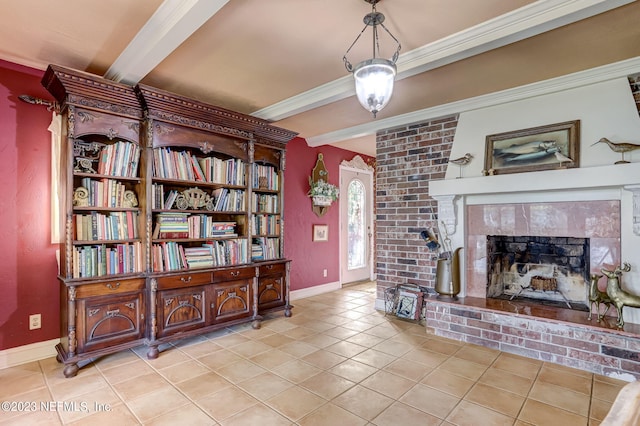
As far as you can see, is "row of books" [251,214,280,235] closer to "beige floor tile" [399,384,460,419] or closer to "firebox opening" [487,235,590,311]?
"beige floor tile" [399,384,460,419]

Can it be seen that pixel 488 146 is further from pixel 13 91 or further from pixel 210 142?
pixel 13 91

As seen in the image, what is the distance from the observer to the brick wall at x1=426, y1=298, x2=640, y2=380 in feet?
8.37

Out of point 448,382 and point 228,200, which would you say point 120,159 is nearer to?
point 228,200

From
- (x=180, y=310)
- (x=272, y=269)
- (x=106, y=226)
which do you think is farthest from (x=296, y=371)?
(x=106, y=226)

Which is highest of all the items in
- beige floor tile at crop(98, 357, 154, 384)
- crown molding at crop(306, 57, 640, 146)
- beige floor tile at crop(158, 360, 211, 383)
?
crown molding at crop(306, 57, 640, 146)

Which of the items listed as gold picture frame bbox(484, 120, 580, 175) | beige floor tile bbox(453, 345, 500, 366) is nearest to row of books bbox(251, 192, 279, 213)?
gold picture frame bbox(484, 120, 580, 175)

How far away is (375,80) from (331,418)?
6.90 ft

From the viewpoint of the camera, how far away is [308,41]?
2.46 metres

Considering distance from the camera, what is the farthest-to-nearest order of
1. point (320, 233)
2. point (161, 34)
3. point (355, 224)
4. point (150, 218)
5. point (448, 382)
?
point (355, 224) → point (320, 233) → point (150, 218) → point (448, 382) → point (161, 34)

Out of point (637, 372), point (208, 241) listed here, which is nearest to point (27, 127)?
point (208, 241)

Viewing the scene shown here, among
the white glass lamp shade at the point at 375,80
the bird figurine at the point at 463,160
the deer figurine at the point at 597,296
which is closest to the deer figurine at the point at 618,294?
the deer figurine at the point at 597,296

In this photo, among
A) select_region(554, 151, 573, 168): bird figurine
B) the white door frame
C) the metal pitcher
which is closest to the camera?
select_region(554, 151, 573, 168): bird figurine

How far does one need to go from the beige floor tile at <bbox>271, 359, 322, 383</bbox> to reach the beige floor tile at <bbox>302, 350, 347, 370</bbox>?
0.19 feet

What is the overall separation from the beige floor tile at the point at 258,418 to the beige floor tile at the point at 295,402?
45 mm
